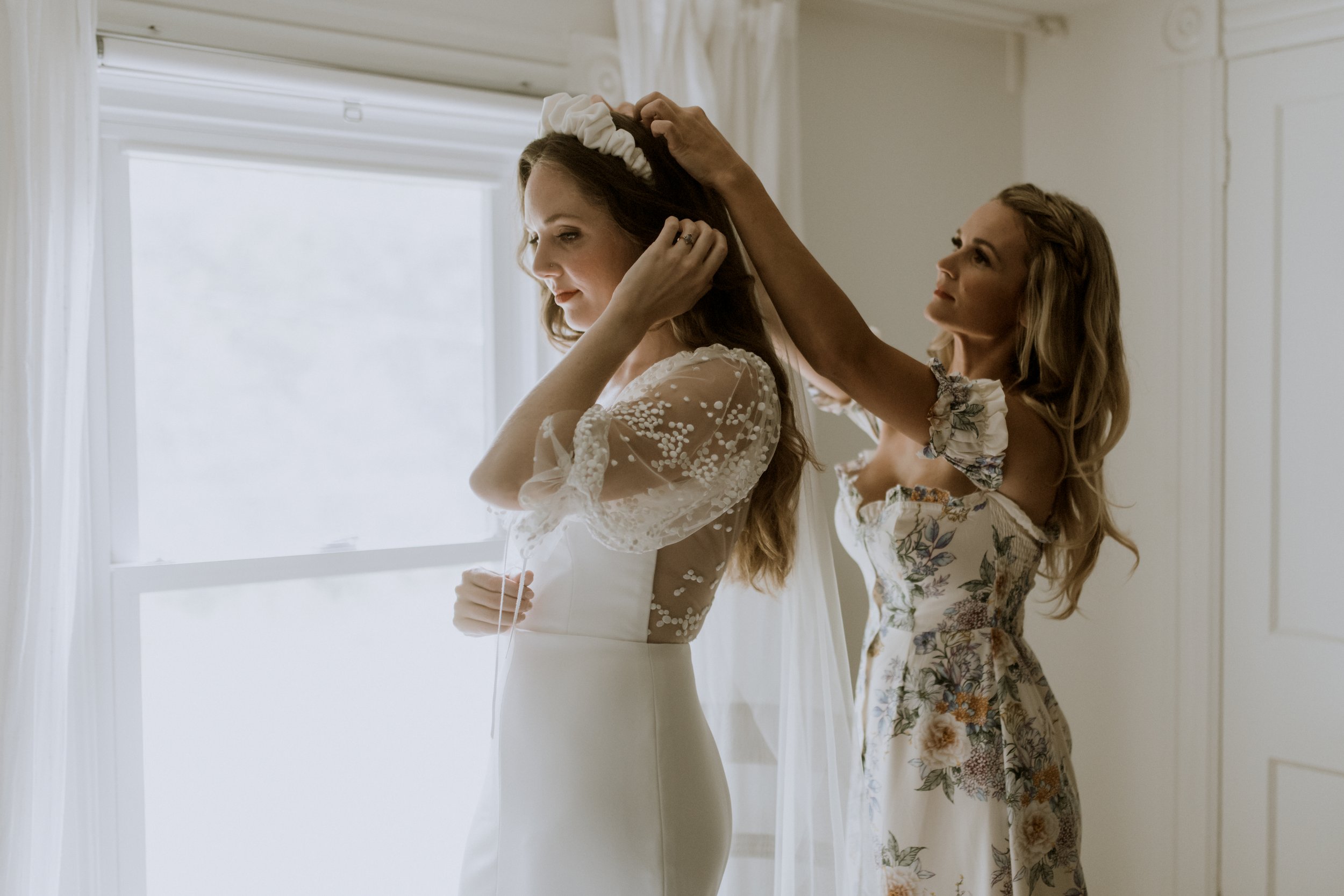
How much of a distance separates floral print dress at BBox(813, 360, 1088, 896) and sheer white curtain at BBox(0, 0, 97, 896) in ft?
3.98

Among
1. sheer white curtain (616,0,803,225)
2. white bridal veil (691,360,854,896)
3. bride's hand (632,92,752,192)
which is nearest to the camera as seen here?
bride's hand (632,92,752,192)

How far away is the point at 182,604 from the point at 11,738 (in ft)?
1.55

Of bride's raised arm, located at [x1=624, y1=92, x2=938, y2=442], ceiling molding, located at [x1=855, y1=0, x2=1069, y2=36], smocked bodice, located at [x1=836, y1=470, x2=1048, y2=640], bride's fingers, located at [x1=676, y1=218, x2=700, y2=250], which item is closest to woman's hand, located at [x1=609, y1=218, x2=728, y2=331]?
bride's fingers, located at [x1=676, y1=218, x2=700, y2=250]

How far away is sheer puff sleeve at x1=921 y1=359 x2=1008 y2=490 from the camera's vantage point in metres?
1.53

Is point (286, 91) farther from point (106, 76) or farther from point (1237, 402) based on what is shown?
point (1237, 402)

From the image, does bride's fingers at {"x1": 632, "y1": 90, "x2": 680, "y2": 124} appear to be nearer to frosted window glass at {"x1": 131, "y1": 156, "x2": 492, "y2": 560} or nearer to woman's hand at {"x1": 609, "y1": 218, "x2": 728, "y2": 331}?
woman's hand at {"x1": 609, "y1": 218, "x2": 728, "y2": 331}

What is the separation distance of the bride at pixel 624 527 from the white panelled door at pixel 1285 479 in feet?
5.30

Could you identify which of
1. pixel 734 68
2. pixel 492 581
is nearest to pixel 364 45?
pixel 734 68

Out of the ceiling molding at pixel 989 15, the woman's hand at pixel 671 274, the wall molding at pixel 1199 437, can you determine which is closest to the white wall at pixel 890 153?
the ceiling molding at pixel 989 15

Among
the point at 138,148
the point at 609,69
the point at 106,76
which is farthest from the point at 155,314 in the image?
the point at 609,69

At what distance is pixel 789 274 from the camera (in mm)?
1334

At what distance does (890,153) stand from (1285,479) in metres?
1.19

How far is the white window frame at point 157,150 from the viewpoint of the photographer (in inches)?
70.9

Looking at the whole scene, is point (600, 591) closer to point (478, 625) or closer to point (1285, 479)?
point (478, 625)
